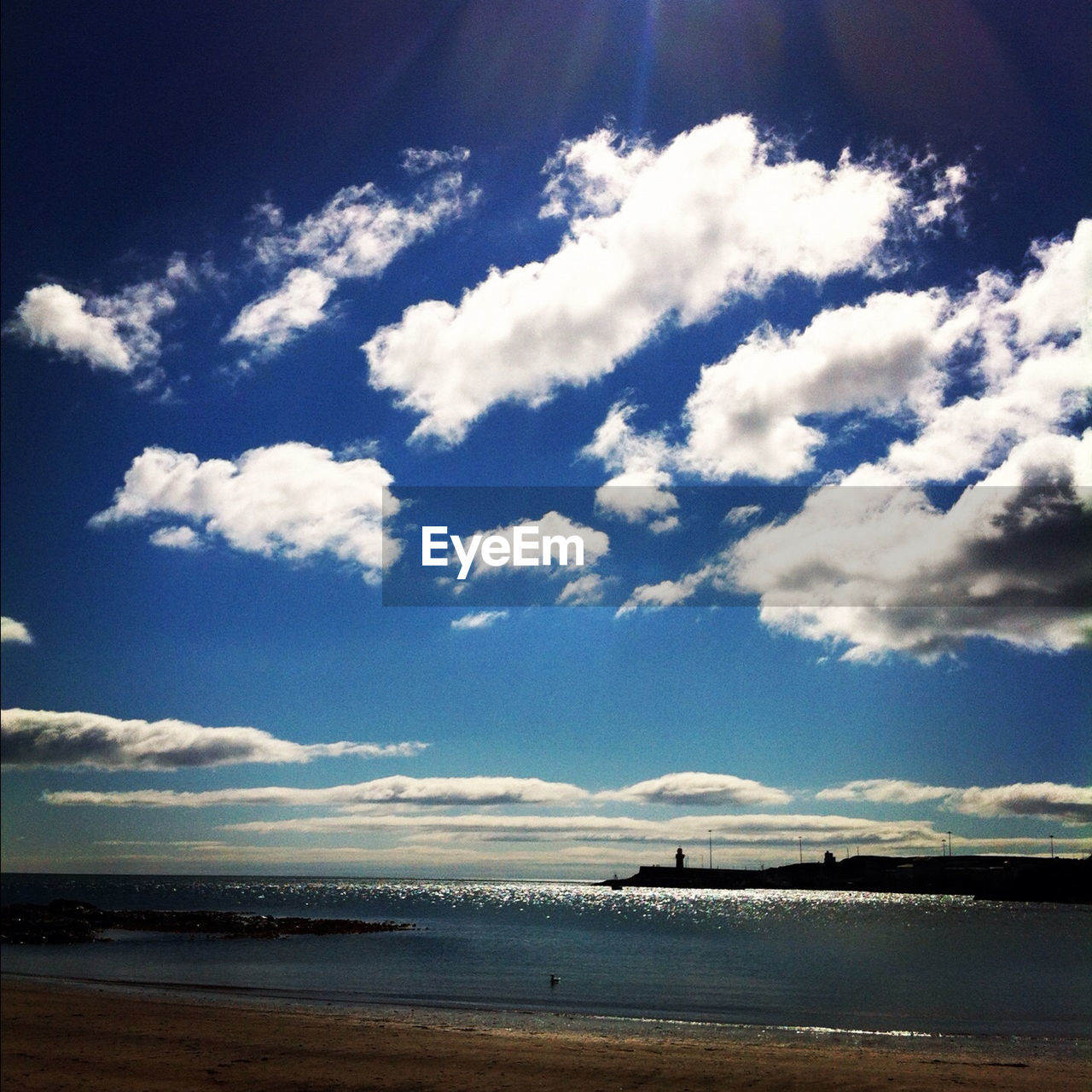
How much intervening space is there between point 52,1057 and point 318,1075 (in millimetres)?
6558

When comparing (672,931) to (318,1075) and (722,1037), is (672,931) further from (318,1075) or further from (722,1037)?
(318,1075)

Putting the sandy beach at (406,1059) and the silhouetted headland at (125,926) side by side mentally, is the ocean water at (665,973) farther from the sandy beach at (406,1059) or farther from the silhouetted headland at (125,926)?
the sandy beach at (406,1059)

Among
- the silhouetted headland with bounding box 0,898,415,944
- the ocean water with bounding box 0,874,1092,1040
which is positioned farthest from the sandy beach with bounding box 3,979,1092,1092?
the silhouetted headland with bounding box 0,898,415,944

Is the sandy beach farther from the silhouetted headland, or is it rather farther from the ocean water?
the silhouetted headland

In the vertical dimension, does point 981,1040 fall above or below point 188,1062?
below

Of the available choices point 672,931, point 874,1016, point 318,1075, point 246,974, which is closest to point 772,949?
point 672,931

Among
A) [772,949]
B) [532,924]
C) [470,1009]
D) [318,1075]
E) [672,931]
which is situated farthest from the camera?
[532,924]

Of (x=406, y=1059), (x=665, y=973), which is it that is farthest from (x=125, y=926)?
(x=406, y=1059)

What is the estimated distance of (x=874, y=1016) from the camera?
4106 cm

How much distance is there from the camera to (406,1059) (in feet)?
83.9

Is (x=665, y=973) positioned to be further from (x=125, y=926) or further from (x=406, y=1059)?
(x=125, y=926)

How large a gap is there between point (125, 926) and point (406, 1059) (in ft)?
215

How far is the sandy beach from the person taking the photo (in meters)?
21.8

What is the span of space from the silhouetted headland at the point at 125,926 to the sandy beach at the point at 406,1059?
119 feet
